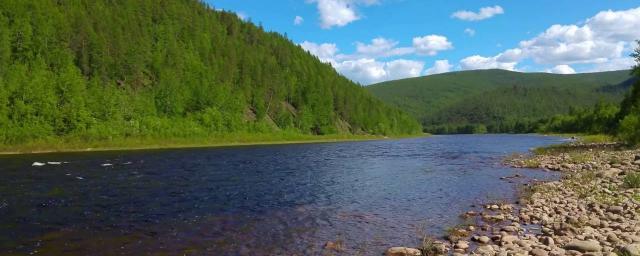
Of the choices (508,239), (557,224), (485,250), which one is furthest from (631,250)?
(557,224)

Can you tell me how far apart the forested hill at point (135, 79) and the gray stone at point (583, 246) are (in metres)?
87.6

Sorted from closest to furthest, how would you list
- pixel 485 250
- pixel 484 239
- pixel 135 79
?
pixel 485 250, pixel 484 239, pixel 135 79

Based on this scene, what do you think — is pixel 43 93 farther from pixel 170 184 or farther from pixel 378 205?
pixel 378 205

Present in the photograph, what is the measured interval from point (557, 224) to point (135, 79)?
126 m

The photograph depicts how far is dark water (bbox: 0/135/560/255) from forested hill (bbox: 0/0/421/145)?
47.2 meters

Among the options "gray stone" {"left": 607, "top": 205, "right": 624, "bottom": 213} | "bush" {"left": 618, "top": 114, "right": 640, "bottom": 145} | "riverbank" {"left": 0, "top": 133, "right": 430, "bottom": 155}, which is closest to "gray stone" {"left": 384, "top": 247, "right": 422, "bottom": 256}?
"gray stone" {"left": 607, "top": 205, "right": 624, "bottom": 213}

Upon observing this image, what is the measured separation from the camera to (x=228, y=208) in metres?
28.0

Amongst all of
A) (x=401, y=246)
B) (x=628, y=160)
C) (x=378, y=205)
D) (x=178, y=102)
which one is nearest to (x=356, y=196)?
(x=378, y=205)

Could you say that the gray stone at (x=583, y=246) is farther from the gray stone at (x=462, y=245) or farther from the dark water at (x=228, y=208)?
the dark water at (x=228, y=208)

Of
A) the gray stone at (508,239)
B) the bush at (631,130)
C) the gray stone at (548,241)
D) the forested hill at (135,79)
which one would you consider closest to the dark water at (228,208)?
the gray stone at (508,239)

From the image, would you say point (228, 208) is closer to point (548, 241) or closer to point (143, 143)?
point (548, 241)

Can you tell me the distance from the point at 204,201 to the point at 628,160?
40.5 metres

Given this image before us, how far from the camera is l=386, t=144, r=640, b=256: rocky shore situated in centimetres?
1688

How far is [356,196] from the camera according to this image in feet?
107
